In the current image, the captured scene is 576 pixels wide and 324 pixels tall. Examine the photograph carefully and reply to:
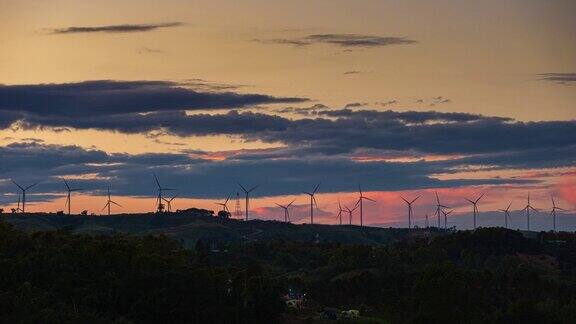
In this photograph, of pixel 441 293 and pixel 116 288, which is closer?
pixel 116 288

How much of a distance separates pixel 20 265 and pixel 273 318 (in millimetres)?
43533

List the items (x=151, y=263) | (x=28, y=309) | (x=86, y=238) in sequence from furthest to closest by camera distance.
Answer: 1. (x=86, y=238)
2. (x=151, y=263)
3. (x=28, y=309)

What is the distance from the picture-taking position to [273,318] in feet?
649

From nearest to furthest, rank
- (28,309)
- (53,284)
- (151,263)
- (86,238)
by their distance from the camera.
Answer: (28,309)
(53,284)
(151,263)
(86,238)

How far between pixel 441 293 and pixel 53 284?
6180 cm

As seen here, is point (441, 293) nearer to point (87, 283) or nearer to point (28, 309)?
point (87, 283)

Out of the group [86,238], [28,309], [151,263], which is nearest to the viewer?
[28,309]

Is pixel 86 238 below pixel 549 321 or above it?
above

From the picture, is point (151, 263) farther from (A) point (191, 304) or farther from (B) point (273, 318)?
(B) point (273, 318)

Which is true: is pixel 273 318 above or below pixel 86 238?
below

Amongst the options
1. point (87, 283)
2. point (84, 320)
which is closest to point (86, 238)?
point (87, 283)

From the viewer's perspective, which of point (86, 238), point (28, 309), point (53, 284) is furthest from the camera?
point (86, 238)

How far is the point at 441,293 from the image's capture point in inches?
7751

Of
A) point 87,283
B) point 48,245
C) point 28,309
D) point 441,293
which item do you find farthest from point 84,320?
point 441,293
